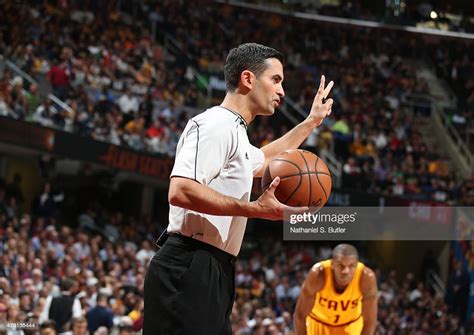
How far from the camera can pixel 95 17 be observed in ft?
72.0

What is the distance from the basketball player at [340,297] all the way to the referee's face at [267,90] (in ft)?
12.2

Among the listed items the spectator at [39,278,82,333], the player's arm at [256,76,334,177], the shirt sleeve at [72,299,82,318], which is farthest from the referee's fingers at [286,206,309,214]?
the shirt sleeve at [72,299,82,318]

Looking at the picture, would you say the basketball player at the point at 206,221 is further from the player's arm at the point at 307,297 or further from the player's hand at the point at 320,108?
the player's arm at the point at 307,297

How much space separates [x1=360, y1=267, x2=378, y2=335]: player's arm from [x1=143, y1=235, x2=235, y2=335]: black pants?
13.0 ft

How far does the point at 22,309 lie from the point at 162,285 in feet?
23.9

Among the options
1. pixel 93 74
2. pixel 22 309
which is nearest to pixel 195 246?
pixel 22 309

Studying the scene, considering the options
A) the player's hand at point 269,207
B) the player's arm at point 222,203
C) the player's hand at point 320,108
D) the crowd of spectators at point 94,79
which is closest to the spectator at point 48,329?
the player's hand at point 320,108

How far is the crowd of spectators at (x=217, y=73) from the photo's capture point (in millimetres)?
18062

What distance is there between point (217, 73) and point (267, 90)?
18246mm

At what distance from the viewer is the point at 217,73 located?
2208 centimetres

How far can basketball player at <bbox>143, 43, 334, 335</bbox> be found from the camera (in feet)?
11.7

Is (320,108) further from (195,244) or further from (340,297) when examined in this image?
(340,297)

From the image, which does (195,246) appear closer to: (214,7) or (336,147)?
(336,147)

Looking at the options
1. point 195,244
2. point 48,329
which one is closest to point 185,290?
point 195,244
